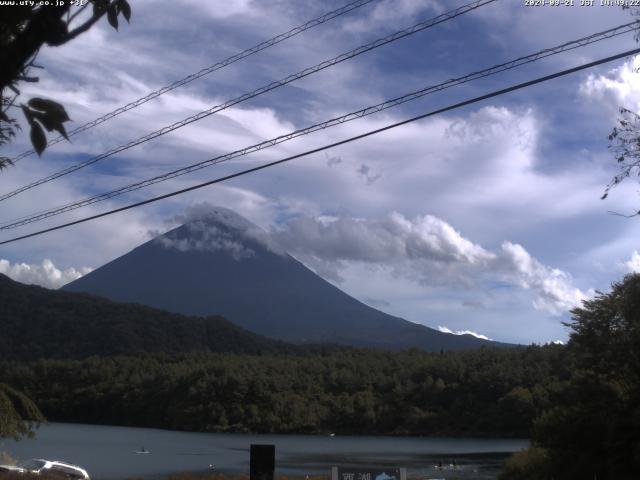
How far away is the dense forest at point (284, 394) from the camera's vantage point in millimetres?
103938

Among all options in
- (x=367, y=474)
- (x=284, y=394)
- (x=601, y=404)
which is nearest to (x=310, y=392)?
(x=284, y=394)

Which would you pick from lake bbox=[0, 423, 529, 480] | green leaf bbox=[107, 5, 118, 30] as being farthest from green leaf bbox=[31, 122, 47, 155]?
lake bbox=[0, 423, 529, 480]

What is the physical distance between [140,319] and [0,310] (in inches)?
1187

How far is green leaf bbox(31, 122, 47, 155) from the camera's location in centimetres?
371

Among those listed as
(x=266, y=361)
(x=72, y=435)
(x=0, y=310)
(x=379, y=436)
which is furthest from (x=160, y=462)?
(x=0, y=310)

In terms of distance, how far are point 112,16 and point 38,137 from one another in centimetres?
82

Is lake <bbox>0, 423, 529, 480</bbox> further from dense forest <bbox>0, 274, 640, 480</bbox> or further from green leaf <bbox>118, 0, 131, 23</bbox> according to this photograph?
green leaf <bbox>118, 0, 131, 23</bbox>

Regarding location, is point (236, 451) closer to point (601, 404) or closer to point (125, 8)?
point (601, 404)

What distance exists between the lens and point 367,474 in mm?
Answer: 13211

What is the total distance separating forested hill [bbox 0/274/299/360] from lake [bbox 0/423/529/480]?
179 ft

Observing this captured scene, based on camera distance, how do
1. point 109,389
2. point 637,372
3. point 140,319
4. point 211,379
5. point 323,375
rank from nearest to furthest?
1. point 637,372
2. point 211,379
3. point 109,389
4. point 323,375
5. point 140,319

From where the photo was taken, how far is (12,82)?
385cm

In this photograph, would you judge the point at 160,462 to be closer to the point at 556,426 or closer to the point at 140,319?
the point at 556,426

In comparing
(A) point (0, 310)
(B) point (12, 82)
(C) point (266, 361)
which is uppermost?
(A) point (0, 310)
